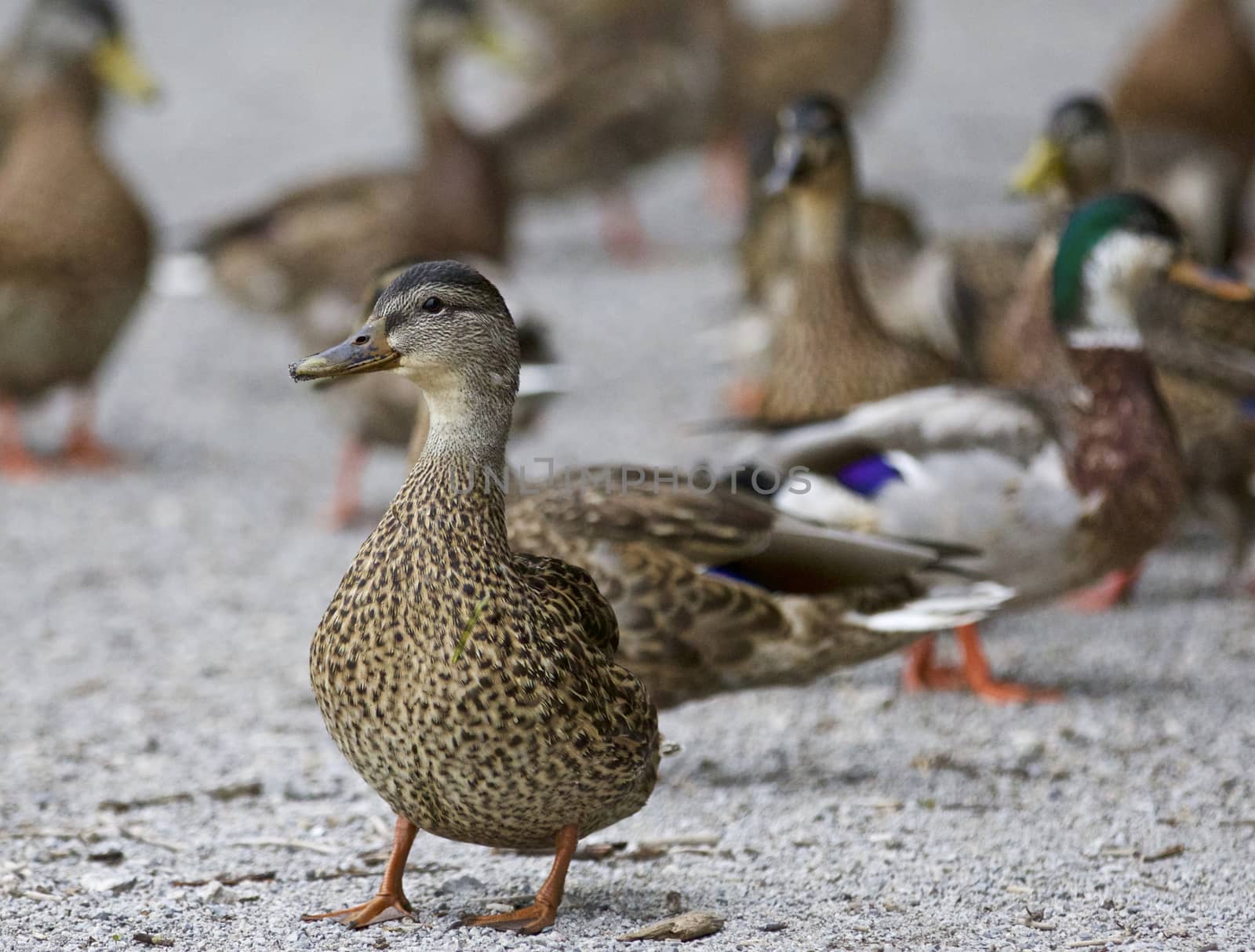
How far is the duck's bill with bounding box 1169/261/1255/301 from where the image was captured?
15.3ft

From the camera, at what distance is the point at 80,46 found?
6.96 metres

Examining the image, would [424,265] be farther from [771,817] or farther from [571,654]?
[771,817]

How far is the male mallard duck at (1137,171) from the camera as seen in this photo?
19.6 feet

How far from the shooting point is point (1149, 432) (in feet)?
15.3

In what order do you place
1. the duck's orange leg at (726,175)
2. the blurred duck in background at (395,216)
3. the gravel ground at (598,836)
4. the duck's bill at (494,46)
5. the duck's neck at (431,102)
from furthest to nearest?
the duck's orange leg at (726,175) → the duck's bill at (494,46) → the duck's neck at (431,102) → the blurred duck in background at (395,216) → the gravel ground at (598,836)

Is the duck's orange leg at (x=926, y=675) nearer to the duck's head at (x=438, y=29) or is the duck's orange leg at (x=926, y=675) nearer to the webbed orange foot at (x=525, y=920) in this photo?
the webbed orange foot at (x=525, y=920)

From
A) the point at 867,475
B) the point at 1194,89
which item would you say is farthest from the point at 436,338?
the point at 1194,89

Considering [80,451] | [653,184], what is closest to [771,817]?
[80,451]

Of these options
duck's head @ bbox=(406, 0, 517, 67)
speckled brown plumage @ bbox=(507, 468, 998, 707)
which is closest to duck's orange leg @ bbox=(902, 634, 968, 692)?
speckled brown plumage @ bbox=(507, 468, 998, 707)

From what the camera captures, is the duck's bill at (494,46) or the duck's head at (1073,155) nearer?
the duck's head at (1073,155)

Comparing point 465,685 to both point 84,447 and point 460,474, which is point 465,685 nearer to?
point 460,474

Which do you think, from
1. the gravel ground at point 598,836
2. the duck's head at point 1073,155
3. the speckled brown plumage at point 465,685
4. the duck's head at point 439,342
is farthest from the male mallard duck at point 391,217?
the speckled brown plumage at point 465,685

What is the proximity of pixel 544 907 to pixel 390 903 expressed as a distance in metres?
0.27

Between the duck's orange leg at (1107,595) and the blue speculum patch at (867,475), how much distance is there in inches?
43.8
